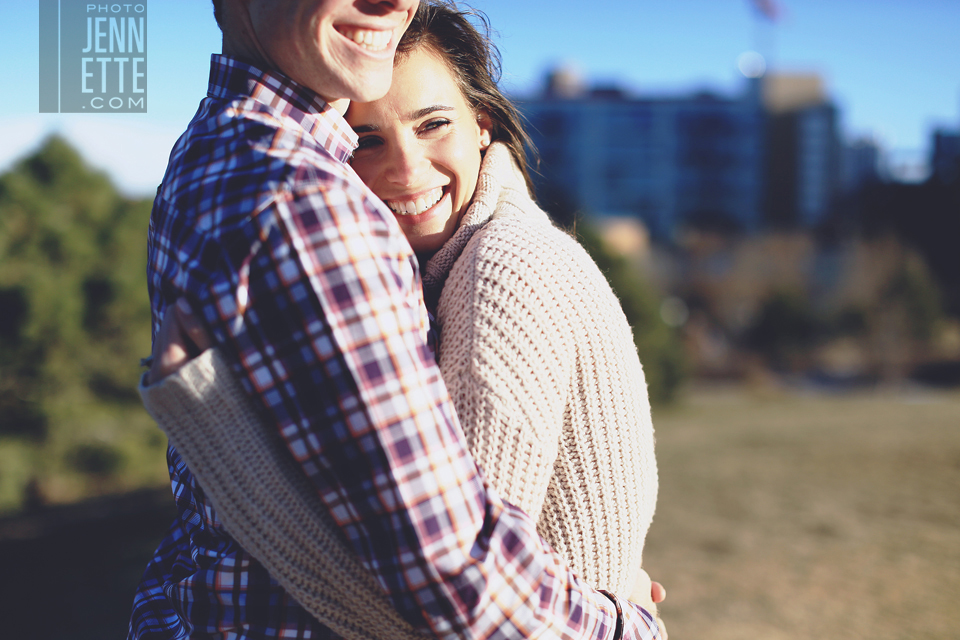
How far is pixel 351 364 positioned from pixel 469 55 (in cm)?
105

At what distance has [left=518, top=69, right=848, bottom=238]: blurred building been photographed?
55656 millimetres

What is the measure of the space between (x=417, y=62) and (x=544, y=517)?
0.94m

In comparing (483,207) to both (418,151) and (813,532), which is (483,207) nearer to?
(418,151)

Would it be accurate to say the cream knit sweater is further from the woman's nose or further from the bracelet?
the woman's nose

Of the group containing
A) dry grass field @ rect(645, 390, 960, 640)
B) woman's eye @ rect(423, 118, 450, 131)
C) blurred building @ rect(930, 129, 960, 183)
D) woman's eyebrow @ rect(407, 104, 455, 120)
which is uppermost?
blurred building @ rect(930, 129, 960, 183)

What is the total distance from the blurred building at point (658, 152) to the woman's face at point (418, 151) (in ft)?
178

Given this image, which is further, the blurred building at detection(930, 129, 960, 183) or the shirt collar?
the blurred building at detection(930, 129, 960, 183)

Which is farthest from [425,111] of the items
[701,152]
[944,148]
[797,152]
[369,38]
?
[797,152]

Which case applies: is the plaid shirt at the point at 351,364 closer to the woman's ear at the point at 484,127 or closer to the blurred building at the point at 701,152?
the woman's ear at the point at 484,127

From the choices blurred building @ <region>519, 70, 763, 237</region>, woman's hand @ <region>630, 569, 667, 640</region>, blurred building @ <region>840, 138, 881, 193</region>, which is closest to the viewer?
→ woman's hand @ <region>630, 569, 667, 640</region>

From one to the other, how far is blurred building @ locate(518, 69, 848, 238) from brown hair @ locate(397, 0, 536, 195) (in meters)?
54.3

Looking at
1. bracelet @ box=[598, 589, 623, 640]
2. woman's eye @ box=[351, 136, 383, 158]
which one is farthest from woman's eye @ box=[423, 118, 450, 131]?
bracelet @ box=[598, 589, 623, 640]

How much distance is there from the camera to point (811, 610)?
5.31m

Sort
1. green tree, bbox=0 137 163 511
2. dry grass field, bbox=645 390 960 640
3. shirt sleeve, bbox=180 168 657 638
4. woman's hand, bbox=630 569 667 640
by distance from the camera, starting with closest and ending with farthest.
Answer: shirt sleeve, bbox=180 168 657 638, woman's hand, bbox=630 569 667 640, dry grass field, bbox=645 390 960 640, green tree, bbox=0 137 163 511
